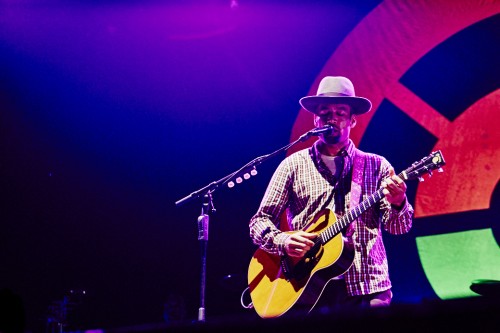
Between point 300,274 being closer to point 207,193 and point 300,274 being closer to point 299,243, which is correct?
point 299,243

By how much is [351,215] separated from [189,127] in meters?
2.60

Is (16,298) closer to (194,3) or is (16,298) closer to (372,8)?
(372,8)

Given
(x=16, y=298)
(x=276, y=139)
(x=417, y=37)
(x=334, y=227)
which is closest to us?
(x=16, y=298)

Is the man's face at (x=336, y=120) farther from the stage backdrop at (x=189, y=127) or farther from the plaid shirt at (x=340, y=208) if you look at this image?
Result: the stage backdrop at (x=189, y=127)

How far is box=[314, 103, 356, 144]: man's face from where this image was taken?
3.65m

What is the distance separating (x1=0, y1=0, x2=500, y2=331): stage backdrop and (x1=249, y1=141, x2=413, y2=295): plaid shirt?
2.86ft

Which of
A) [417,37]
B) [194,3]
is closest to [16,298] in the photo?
[417,37]

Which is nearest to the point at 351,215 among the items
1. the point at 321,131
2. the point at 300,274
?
the point at 300,274

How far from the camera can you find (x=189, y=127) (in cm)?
554

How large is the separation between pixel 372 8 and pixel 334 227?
7.59ft

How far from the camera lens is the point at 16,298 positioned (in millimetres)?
1835

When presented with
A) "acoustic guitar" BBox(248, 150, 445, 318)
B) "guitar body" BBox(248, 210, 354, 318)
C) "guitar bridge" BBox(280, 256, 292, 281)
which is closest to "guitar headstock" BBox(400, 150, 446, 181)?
"acoustic guitar" BBox(248, 150, 445, 318)

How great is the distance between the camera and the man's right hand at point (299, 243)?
11.1 ft

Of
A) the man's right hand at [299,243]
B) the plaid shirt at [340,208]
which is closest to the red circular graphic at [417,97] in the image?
the plaid shirt at [340,208]
